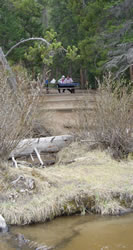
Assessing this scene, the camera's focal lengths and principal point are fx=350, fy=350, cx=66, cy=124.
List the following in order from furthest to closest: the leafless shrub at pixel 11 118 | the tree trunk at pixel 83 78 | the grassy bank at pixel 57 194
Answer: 1. the tree trunk at pixel 83 78
2. the leafless shrub at pixel 11 118
3. the grassy bank at pixel 57 194

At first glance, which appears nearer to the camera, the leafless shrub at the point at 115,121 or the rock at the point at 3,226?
the rock at the point at 3,226

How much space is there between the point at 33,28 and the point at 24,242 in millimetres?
23993

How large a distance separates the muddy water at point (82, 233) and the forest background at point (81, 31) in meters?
3.66

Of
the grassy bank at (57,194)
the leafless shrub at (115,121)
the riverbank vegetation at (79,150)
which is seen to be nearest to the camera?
the grassy bank at (57,194)

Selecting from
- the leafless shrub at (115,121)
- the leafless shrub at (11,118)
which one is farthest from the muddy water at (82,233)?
the leafless shrub at (115,121)

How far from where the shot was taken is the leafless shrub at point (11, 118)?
22.7ft

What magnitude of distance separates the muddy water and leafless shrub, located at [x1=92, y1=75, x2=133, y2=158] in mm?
3546

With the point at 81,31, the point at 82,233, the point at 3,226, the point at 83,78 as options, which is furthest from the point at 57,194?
the point at 83,78

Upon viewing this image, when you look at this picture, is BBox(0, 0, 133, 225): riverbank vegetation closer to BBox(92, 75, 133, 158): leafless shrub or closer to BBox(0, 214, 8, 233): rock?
BBox(92, 75, 133, 158): leafless shrub

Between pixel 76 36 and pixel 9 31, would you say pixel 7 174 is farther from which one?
pixel 76 36

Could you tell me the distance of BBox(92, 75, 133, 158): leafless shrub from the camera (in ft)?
32.7

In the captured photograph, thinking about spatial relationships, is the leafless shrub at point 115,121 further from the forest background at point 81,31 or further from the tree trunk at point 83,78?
the tree trunk at point 83,78

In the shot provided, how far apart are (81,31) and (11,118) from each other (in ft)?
65.6

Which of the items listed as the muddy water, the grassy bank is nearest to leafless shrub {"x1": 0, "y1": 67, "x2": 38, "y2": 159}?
the grassy bank
